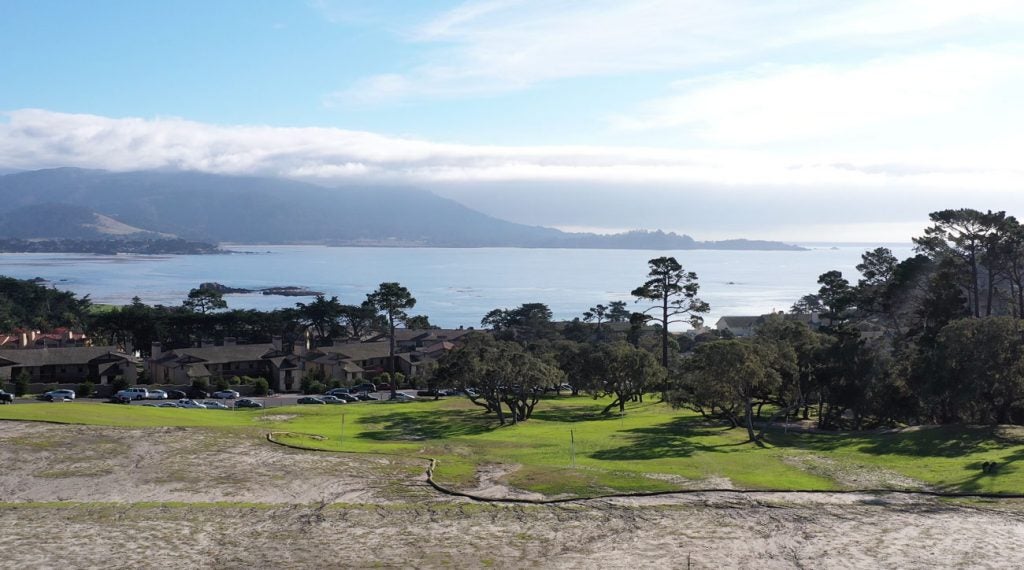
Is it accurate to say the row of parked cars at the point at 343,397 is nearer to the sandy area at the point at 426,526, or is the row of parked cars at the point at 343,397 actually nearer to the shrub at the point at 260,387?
the shrub at the point at 260,387

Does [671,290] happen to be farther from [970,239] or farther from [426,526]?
[426,526]

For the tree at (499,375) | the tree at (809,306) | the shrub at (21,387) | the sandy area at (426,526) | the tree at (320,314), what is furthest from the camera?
the tree at (809,306)

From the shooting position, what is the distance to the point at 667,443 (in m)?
40.2

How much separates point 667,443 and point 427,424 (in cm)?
1558

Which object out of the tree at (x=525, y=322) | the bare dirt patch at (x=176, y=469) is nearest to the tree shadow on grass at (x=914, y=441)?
the bare dirt patch at (x=176, y=469)

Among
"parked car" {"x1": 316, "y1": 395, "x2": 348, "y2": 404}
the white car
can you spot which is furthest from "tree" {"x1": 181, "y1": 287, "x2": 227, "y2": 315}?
the white car

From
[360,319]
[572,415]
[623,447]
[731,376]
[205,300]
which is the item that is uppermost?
[205,300]

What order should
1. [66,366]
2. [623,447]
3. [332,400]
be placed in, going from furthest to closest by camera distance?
[66,366], [332,400], [623,447]

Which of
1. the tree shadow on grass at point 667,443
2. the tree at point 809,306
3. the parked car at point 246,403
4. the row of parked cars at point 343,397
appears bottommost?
the row of parked cars at point 343,397

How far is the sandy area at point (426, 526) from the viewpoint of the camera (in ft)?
71.7

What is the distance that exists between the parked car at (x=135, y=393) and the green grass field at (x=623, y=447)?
14.6 meters

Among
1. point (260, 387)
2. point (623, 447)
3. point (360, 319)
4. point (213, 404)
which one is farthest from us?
point (360, 319)

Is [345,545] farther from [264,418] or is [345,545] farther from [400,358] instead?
[400,358]

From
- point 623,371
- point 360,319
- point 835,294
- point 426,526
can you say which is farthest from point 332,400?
point 360,319
